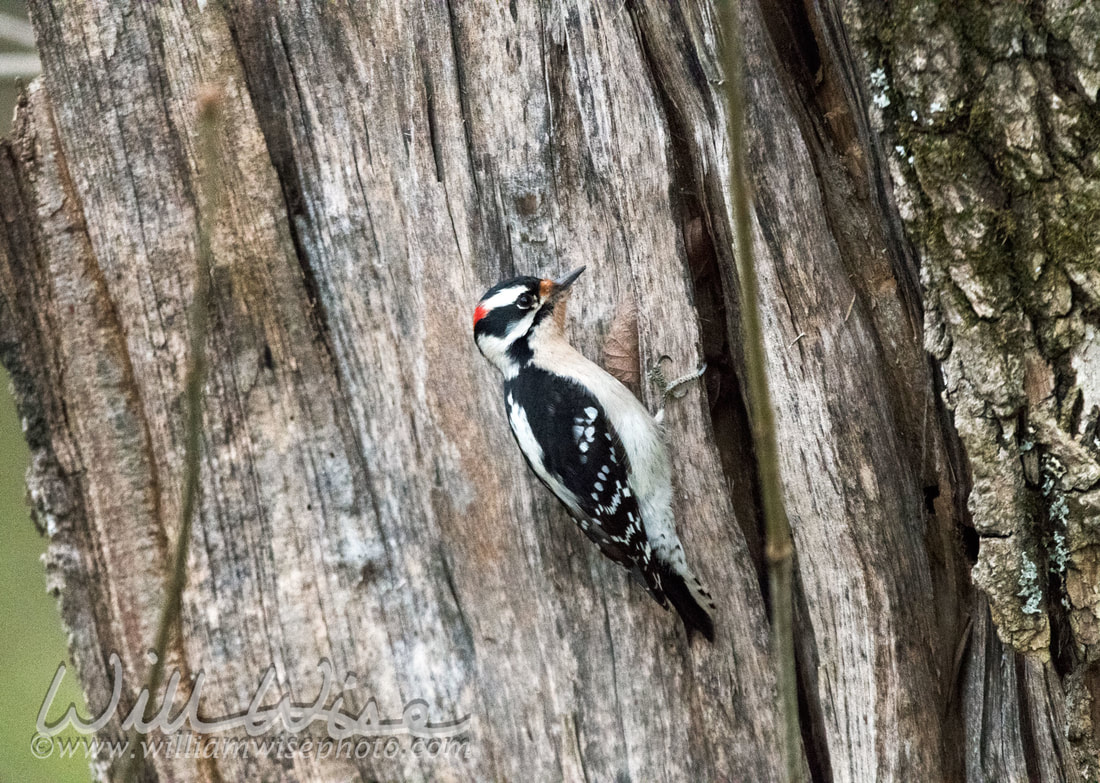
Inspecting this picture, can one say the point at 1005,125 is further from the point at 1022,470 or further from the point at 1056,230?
the point at 1022,470

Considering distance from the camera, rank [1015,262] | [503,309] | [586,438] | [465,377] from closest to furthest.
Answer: [1015,262], [465,377], [503,309], [586,438]

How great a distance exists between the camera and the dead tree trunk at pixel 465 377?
2.71 m

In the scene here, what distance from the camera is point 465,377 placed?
3021 millimetres

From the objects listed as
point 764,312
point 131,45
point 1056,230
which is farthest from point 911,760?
point 131,45

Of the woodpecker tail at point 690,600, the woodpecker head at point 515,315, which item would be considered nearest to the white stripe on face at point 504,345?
the woodpecker head at point 515,315

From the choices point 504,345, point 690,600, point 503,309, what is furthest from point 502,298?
point 690,600

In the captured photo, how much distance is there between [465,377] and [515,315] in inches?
13.2

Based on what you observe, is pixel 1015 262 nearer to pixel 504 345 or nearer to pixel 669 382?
pixel 669 382

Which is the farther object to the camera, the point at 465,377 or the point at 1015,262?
the point at 465,377

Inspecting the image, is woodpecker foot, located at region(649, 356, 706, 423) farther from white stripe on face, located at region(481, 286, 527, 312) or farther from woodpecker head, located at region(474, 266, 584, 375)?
white stripe on face, located at region(481, 286, 527, 312)

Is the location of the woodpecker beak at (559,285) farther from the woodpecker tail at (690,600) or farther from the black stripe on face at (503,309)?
the woodpecker tail at (690,600)

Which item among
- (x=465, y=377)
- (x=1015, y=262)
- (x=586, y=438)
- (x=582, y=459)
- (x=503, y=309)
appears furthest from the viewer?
Result: (x=586, y=438)

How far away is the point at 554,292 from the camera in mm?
3172

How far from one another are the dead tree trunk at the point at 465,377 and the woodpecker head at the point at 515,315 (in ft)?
0.21
